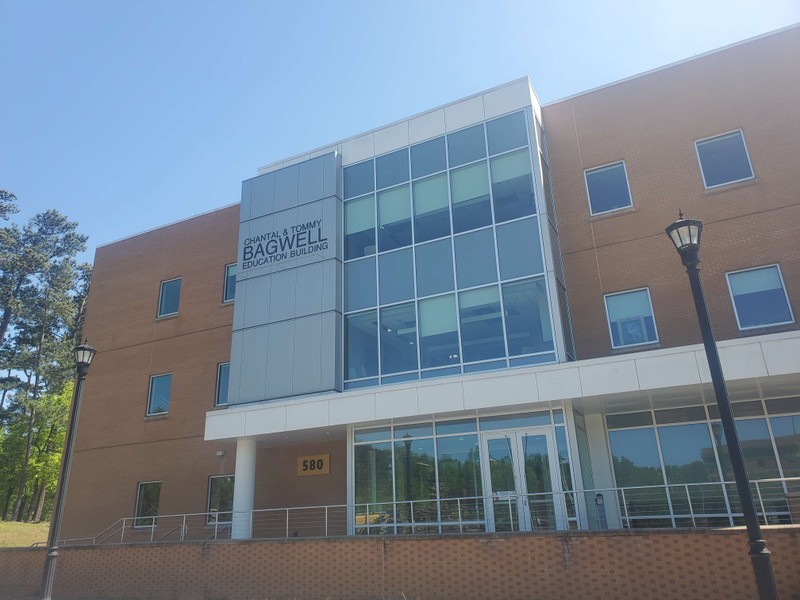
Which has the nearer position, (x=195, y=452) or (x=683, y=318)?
(x=683, y=318)

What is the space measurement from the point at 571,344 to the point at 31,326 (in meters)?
43.8

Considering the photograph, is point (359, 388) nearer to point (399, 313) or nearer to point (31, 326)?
point (399, 313)

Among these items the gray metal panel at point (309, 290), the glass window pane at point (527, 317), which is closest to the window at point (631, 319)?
the glass window pane at point (527, 317)

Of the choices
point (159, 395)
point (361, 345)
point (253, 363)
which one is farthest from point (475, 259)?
point (159, 395)

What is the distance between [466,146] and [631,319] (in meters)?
6.70

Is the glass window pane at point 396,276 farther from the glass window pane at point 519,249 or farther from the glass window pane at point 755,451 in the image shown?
the glass window pane at point 755,451

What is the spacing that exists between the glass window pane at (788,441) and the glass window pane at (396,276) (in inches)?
364

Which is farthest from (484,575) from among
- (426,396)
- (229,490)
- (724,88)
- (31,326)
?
(31,326)

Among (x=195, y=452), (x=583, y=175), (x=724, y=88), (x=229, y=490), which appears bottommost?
(x=229, y=490)

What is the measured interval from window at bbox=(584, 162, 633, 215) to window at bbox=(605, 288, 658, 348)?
2612mm

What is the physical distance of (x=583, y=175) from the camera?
18.1m

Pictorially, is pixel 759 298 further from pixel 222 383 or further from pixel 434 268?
pixel 222 383

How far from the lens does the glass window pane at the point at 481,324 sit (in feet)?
51.9

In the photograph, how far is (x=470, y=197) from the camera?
694 inches
